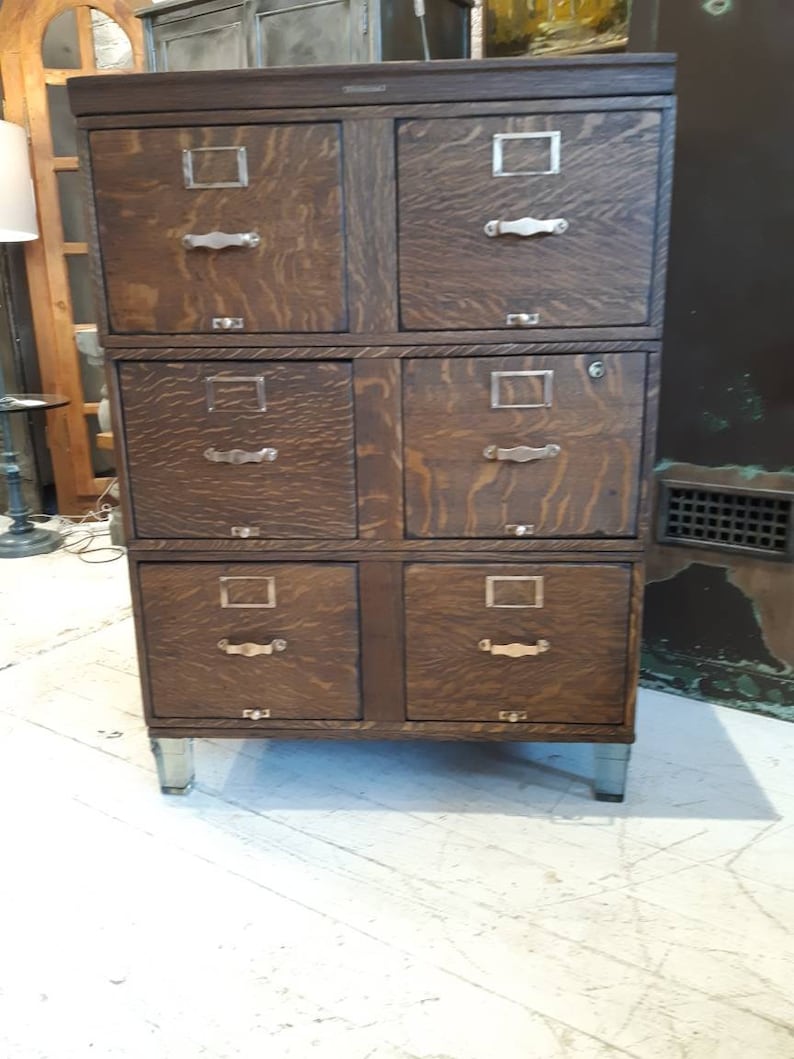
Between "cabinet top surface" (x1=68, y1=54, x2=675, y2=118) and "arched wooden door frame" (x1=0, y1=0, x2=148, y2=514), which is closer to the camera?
"cabinet top surface" (x1=68, y1=54, x2=675, y2=118)

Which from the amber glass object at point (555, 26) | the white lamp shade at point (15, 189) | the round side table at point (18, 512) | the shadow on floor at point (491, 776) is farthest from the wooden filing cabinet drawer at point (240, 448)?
the white lamp shade at point (15, 189)

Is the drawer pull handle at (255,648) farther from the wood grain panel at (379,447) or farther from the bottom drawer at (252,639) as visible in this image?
the wood grain panel at (379,447)

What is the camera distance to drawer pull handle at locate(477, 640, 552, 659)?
1216 mm

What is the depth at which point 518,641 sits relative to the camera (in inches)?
48.3

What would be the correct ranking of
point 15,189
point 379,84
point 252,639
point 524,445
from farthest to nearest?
point 15,189
point 252,639
point 524,445
point 379,84

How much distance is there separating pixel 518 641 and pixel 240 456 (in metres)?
0.49

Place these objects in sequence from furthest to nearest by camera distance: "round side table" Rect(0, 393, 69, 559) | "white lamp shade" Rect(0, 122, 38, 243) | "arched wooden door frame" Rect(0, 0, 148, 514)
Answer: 1. "arched wooden door frame" Rect(0, 0, 148, 514)
2. "round side table" Rect(0, 393, 69, 559)
3. "white lamp shade" Rect(0, 122, 38, 243)

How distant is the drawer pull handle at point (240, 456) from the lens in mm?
1169

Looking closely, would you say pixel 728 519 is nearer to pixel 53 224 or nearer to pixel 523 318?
pixel 523 318

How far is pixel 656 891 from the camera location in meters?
1.12

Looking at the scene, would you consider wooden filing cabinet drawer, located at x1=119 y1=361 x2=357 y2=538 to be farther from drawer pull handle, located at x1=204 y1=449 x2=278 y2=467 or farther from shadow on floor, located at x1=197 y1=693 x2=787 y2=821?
shadow on floor, located at x1=197 y1=693 x2=787 y2=821

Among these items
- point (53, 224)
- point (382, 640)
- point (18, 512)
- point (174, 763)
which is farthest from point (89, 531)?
point (382, 640)

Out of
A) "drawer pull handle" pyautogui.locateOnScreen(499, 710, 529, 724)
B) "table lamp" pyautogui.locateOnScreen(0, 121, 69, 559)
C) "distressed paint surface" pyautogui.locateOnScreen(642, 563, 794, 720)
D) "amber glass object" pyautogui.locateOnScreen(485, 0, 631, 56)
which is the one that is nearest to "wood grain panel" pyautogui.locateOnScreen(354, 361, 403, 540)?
"drawer pull handle" pyautogui.locateOnScreen(499, 710, 529, 724)

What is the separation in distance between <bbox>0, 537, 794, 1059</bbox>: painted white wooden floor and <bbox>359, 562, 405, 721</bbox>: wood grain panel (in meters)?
0.18
